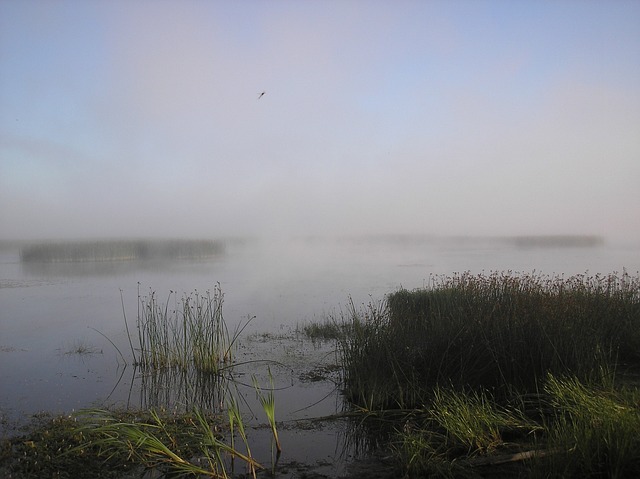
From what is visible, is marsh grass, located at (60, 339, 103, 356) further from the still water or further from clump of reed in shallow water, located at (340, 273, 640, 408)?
clump of reed in shallow water, located at (340, 273, 640, 408)

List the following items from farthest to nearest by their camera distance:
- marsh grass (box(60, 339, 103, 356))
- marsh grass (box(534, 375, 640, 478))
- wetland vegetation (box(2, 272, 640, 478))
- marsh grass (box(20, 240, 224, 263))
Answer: marsh grass (box(20, 240, 224, 263)) < marsh grass (box(60, 339, 103, 356)) < wetland vegetation (box(2, 272, 640, 478)) < marsh grass (box(534, 375, 640, 478))

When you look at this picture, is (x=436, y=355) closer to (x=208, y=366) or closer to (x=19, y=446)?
(x=208, y=366)

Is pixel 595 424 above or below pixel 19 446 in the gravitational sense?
above

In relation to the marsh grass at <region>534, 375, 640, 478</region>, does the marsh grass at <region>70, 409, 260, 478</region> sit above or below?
below

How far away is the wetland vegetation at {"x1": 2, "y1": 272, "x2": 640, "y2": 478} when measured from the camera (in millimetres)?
3477

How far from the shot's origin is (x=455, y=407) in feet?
14.0

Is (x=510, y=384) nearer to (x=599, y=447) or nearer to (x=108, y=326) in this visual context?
(x=599, y=447)

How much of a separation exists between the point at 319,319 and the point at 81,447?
835 centimetres

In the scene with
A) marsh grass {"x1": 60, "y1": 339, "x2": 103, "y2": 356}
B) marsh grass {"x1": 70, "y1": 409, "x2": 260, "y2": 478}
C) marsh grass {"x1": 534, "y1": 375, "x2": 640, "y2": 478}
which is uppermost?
marsh grass {"x1": 534, "y1": 375, "x2": 640, "y2": 478}

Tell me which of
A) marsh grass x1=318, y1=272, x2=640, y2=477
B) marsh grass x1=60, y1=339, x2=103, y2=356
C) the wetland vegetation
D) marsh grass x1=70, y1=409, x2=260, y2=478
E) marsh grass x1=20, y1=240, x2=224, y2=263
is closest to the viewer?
marsh grass x1=318, y1=272, x2=640, y2=477

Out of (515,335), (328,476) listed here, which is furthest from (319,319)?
(328,476)

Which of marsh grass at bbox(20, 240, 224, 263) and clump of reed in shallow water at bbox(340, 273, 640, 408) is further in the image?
marsh grass at bbox(20, 240, 224, 263)

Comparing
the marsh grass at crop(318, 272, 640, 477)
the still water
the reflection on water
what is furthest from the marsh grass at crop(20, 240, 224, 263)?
the marsh grass at crop(318, 272, 640, 477)

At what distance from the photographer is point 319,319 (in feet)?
39.4
